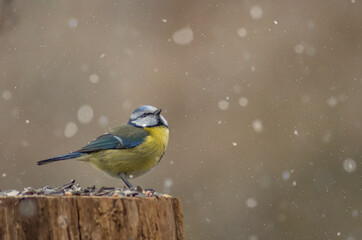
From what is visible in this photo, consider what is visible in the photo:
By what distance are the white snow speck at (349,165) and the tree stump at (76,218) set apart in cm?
453

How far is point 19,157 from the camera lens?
689cm

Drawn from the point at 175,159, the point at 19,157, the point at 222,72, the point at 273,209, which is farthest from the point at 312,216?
the point at 19,157

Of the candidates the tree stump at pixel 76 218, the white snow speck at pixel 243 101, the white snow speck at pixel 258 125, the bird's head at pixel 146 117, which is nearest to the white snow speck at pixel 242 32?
the white snow speck at pixel 243 101

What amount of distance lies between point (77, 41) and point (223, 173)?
296 cm

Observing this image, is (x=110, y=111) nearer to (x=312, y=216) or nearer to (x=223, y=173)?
(x=223, y=173)

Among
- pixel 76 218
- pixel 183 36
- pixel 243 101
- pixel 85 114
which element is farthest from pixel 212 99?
pixel 76 218

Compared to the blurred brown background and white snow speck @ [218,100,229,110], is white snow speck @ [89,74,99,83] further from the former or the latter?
white snow speck @ [218,100,229,110]

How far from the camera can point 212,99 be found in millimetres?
7492

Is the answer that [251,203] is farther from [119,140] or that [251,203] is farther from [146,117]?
[119,140]

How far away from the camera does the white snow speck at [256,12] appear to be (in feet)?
26.7

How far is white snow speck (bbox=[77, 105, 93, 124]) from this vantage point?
7082 millimetres

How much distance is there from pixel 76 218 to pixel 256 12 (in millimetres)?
6325

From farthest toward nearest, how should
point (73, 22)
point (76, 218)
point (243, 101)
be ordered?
point (73, 22) → point (243, 101) → point (76, 218)

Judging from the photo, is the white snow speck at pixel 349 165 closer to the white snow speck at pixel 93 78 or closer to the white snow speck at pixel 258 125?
the white snow speck at pixel 258 125
